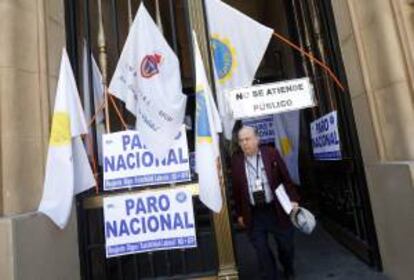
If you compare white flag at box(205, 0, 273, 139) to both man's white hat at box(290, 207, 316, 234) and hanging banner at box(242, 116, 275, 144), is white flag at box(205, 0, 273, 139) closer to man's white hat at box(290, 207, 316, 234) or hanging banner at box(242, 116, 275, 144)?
man's white hat at box(290, 207, 316, 234)

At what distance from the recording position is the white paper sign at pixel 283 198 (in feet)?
13.4

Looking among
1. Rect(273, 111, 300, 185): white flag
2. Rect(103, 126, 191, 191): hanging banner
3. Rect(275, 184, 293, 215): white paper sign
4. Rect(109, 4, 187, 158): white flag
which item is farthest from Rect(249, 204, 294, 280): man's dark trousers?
Rect(273, 111, 300, 185): white flag

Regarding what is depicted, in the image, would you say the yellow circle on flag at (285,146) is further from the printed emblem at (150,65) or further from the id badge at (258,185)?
the printed emblem at (150,65)

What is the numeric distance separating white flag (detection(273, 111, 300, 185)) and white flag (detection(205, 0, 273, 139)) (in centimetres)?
250

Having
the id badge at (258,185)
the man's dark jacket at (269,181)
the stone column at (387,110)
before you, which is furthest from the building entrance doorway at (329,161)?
the id badge at (258,185)

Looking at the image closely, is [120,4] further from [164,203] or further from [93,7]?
[164,203]

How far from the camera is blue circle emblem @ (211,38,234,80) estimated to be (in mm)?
4517

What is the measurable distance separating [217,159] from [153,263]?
1.46 metres

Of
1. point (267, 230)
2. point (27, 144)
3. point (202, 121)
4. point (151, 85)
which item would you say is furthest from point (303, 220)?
point (27, 144)

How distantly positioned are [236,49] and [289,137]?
2726mm

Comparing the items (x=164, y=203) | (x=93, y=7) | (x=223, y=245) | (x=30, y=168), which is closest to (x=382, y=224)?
(x=223, y=245)

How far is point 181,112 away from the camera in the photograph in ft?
13.9

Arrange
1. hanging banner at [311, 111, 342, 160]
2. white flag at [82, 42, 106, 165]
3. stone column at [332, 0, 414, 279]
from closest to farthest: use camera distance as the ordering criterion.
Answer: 1. stone column at [332, 0, 414, 279]
2. white flag at [82, 42, 106, 165]
3. hanging banner at [311, 111, 342, 160]

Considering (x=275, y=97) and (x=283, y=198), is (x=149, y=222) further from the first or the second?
(x=275, y=97)
